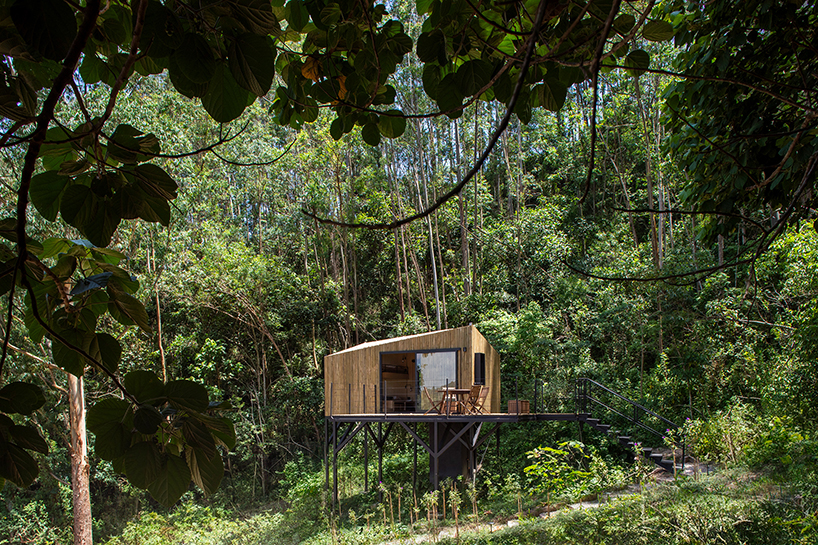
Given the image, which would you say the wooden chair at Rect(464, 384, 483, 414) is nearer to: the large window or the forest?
the large window

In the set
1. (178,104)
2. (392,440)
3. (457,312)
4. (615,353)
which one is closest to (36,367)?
(178,104)

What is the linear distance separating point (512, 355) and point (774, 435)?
6.46m

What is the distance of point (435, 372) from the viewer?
10.4 metres

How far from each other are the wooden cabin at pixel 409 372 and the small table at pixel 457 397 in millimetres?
219

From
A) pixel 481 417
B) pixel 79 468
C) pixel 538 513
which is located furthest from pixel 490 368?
pixel 79 468

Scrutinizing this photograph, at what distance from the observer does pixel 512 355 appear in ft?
43.1

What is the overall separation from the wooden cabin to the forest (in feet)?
5.62

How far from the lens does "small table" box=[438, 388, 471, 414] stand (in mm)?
9336

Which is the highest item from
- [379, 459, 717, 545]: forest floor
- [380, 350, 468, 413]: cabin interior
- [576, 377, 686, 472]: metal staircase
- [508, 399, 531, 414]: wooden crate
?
[380, 350, 468, 413]: cabin interior

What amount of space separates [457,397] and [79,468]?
7.52 m

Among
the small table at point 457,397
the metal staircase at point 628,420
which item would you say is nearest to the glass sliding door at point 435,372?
the small table at point 457,397

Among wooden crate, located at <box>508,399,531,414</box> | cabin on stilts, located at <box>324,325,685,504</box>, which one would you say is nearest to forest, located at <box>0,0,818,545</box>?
cabin on stilts, located at <box>324,325,685,504</box>

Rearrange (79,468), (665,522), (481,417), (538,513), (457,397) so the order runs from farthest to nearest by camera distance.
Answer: (79,468) → (457,397) → (481,417) → (538,513) → (665,522)

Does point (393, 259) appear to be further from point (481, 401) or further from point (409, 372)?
point (481, 401)
